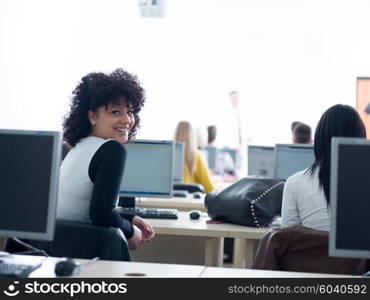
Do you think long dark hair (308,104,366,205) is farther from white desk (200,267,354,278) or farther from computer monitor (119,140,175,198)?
computer monitor (119,140,175,198)

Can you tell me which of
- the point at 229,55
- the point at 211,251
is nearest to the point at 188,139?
the point at 211,251

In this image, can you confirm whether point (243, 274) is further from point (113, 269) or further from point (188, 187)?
point (188, 187)

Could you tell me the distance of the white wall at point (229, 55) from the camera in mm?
8602

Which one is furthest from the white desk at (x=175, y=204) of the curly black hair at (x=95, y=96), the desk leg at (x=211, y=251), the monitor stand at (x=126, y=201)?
the curly black hair at (x=95, y=96)

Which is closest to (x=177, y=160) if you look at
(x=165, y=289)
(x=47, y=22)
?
(x=47, y=22)

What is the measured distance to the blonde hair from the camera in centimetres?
607

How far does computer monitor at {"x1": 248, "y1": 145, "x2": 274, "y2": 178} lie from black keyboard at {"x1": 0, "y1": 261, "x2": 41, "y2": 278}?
363 centimetres

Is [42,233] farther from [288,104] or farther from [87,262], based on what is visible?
[288,104]

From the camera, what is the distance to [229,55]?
10500 millimetres

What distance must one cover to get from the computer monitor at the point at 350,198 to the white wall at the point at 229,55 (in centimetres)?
611

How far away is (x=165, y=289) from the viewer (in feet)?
5.96

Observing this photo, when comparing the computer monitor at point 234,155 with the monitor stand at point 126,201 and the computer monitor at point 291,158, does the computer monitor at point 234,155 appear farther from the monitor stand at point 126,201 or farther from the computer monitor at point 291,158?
the monitor stand at point 126,201

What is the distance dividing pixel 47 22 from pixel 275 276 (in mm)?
5543

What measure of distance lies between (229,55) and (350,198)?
8650mm
